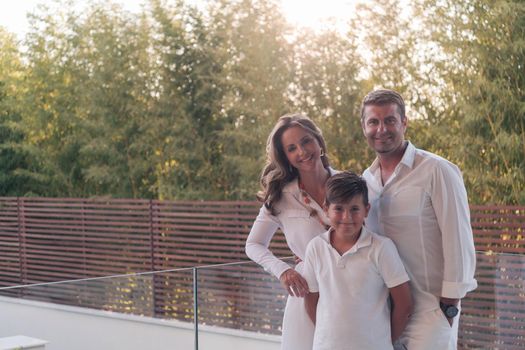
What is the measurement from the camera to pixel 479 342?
10.8 feet

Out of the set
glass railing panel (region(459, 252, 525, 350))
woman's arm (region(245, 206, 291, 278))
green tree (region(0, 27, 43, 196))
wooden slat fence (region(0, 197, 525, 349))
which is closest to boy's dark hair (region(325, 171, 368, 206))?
woman's arm (region(245, 206, 291, 278))

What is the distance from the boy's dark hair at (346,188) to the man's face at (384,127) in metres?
0.09

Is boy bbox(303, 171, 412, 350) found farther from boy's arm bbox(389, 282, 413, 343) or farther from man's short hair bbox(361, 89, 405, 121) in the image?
man's short hair bbox(361, 89, 405, 121)

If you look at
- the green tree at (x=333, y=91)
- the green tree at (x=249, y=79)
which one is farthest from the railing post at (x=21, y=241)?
the green tree at (x=333, y=91)

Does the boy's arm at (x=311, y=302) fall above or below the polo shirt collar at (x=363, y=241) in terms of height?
below

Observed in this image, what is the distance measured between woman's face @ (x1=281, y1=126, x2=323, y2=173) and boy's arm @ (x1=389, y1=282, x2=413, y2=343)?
0.50 m

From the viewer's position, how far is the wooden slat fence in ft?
10.4

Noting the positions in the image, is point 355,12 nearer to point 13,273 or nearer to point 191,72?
point 191,72

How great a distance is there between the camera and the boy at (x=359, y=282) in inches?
76.2

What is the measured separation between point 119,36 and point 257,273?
6.66 m

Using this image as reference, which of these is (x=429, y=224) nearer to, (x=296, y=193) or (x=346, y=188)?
(x=346, y=188)

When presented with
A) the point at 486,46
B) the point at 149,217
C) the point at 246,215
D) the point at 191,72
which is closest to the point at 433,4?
the point at 486,46

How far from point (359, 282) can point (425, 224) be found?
8.0 inches

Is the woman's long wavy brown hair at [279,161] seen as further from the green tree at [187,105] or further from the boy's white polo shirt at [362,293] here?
the green tree at [187,105]
